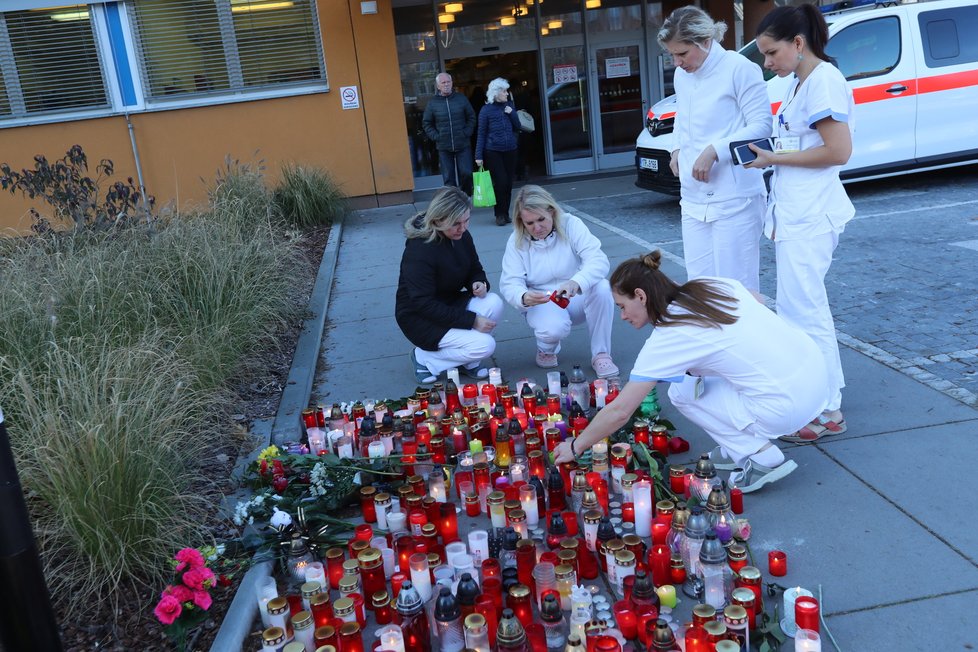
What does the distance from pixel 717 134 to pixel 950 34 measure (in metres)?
7.32

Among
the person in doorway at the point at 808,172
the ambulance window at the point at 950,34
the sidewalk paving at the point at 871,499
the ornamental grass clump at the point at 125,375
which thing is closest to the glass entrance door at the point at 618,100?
the ambulance window at the point at 950,34

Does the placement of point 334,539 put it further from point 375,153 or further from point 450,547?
point 375,153

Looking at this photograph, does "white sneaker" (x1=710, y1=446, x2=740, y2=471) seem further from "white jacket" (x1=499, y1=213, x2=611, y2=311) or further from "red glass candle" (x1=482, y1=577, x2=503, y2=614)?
"white jacket" (x1=499, y1=213, x2=611, y2=311)

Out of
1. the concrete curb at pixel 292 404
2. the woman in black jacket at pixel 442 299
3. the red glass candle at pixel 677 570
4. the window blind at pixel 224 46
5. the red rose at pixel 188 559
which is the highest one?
the window blind at pixel 224 46

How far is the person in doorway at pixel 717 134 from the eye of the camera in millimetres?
4508

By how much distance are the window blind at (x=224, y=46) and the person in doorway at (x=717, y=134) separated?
9.30 metres

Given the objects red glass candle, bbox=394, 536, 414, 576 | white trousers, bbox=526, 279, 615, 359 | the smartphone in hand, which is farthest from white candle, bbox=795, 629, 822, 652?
white trousers, bbox=526, 279, 615, 359

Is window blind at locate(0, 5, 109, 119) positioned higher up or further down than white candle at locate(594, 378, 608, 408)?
higher up

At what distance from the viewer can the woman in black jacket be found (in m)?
5.35

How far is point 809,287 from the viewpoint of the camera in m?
4.05

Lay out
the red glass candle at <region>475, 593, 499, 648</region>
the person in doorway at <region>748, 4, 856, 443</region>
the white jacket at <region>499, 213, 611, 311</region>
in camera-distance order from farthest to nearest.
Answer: the white jacket at <region>499, 213, 611, 311</region>
the person in doorway at <region>748, 4, 856, 443</region>
the red glass candle at <region>475, 593, 499, 648</region>

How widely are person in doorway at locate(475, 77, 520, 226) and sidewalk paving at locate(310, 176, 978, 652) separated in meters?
4.81

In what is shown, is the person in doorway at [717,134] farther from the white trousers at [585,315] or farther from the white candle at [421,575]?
the white candle at [421,575]

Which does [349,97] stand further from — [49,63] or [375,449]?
[375,449]
